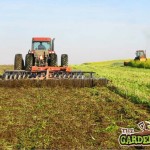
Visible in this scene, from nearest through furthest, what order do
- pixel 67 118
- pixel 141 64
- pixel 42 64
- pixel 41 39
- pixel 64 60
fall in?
1. pixel 67 118
2. pixel 42 64
3. pixel 41 39
4. pixel 64 60
5. pixel 141 64

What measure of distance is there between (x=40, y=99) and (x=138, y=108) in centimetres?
283

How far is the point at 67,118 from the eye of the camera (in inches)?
297

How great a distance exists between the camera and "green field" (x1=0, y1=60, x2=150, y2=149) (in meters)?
5.89

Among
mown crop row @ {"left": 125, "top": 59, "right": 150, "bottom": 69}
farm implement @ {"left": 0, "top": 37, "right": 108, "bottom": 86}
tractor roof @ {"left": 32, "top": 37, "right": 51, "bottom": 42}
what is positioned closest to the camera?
farm implement @ {"left": 0, "top": 37, "right": 108, "bottom": 86}

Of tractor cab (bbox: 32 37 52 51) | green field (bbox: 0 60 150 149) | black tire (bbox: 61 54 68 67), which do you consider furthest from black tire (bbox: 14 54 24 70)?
green field (bbox: 0 60 150 149)

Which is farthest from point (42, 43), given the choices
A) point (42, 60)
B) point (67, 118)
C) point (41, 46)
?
point (67, 118)

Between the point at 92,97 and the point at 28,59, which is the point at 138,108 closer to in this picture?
the point at 92,97

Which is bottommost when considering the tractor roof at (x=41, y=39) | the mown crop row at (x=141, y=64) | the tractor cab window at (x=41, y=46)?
the mown crop row at (x=141, y=64)

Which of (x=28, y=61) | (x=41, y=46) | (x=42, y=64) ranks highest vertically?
(x=41, y=46)

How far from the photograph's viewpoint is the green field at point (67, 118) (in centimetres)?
589

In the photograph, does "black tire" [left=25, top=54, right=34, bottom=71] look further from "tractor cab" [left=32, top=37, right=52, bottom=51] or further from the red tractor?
"tractor cab" [left=32, top=37, right=52, bottom=51]

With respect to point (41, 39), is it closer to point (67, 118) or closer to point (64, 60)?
point (64, 60)

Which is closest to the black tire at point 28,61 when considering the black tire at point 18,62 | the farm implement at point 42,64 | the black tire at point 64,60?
the farm implement at point 42,64

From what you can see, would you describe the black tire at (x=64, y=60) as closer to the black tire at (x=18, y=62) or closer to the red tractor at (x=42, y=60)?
the red tractor at (x=42, y=60)
